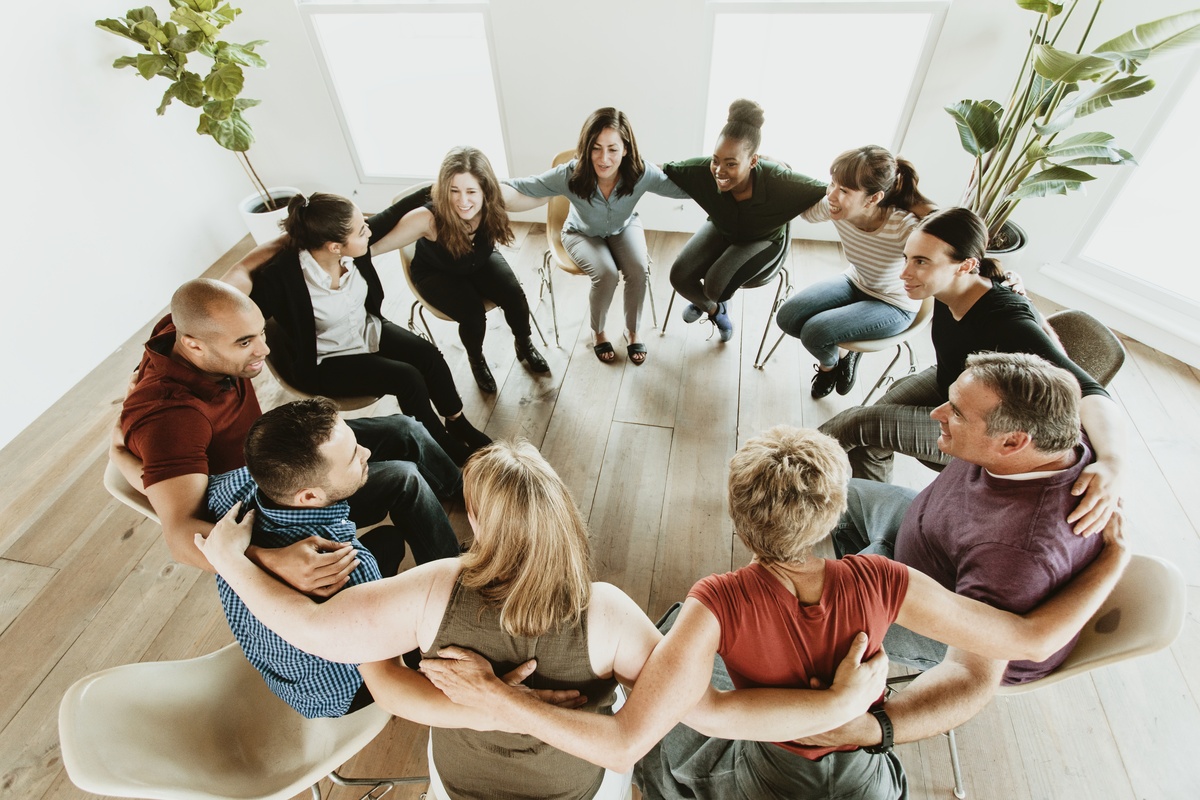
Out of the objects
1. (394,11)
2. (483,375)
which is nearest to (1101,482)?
(483,375)

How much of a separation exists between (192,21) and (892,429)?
3.52m

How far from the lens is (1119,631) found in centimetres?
129

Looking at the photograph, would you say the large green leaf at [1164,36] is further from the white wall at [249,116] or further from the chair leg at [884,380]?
the chair leg at [884,380]

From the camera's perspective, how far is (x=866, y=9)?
3.18m

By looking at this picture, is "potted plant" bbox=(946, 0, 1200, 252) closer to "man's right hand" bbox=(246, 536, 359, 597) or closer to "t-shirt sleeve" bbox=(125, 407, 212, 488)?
"man's right hand" bbox=(246, 536, 359, 597)

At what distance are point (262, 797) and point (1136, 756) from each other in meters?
2.36

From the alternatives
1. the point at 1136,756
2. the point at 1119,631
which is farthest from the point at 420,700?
the point at 1136,756

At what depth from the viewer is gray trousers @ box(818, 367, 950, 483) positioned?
6.65 feet

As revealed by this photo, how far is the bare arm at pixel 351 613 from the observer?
1147 mm

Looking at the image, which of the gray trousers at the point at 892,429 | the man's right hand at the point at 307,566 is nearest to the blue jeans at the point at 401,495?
the man's right hand at the point at 307,566

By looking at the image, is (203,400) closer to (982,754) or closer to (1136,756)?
(982,754)

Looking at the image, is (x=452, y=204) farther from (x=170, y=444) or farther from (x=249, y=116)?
(x=249, y=116)

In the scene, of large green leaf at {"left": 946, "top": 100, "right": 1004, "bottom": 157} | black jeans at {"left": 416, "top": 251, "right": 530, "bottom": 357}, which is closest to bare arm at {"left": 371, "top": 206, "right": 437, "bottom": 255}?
black jeans at {"left": 416, "top": 251, "right": 530, "bottom": 357}

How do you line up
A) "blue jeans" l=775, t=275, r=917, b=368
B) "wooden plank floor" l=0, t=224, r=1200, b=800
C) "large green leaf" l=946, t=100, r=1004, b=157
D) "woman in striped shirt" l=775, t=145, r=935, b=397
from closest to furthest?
"wooden plank floor" l=0, t=224, r=1200, b=800
"woman in striped shirt" l=775, t=145, r=935, b=397
"blue jeans" l=775, t=275, r=917, b=368
"large green leaf" l=946, t=100, r=1004, b=157
